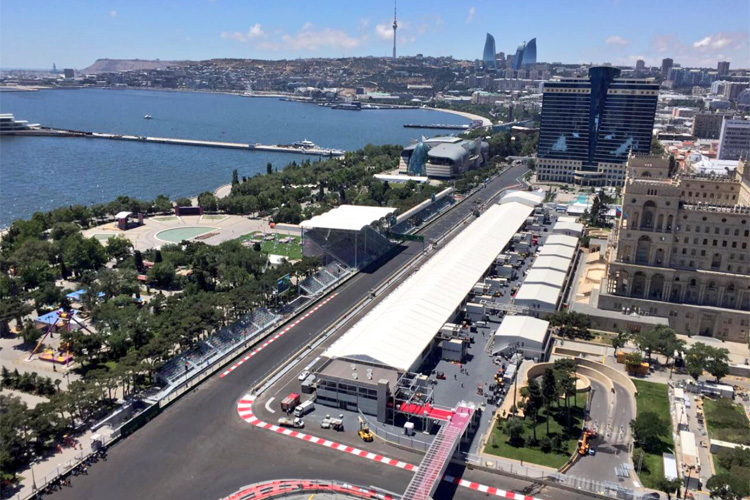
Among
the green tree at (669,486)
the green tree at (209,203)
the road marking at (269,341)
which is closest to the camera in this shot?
the green tree at (669,486)

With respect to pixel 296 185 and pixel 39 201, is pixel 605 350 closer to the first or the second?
pixel 296 185

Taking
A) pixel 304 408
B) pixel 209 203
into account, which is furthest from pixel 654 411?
pixel 209 203

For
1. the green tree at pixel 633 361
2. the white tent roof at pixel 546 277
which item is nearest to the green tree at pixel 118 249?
the white tent roof at pixel 546 277

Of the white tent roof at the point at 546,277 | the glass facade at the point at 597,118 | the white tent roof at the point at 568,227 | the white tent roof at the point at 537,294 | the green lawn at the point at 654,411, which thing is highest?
the glass facade at the point at 597,118

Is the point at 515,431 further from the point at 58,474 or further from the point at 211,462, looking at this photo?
the point at 58,474

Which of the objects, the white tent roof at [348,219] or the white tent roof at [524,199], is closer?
the white tent roof at [348,219]

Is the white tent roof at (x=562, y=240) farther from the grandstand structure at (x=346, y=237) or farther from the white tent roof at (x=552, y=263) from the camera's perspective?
the grandstand structure at (x=346, y=237)

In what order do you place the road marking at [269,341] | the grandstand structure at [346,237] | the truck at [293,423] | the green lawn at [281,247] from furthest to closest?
the green lawn at [281,247], the grandstand structure at [346,237], the road marking at [269,341], the truck at [293,423]
